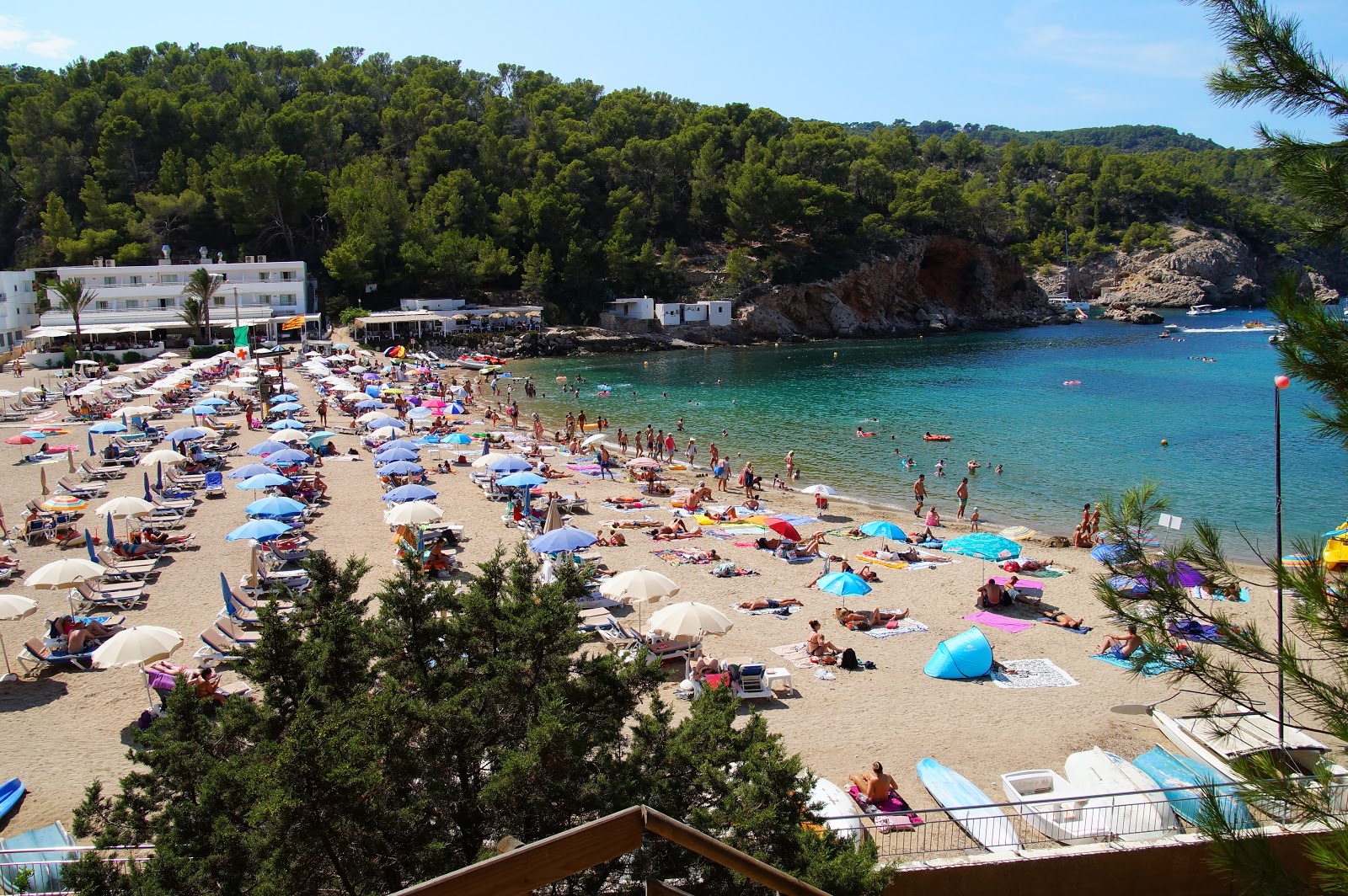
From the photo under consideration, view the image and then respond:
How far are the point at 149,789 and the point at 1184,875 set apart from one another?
26.8ft

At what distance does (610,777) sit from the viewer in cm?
572

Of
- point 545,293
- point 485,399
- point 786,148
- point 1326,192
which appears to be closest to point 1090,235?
point 786,148

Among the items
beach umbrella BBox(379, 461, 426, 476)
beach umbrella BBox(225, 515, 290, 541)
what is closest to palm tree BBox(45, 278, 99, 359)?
beach umbrella BBox(379, 461, 426, 476)

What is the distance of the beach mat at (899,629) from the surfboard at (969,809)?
13.0 feet

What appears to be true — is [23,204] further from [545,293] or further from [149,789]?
[149,789]

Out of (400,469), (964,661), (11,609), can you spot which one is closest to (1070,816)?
(964,661)

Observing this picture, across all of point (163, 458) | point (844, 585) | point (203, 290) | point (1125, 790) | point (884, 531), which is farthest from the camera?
point (203, 290)

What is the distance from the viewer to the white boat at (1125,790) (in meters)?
7.85

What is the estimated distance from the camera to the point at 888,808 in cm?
876

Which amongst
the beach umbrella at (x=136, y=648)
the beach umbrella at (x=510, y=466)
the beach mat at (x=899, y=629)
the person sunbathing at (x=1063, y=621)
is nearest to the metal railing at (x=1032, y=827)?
the beach mat at (x=899, y=629)

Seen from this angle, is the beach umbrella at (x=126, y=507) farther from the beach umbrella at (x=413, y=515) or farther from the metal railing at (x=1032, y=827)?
the metal railing at (x=1032, y=827)

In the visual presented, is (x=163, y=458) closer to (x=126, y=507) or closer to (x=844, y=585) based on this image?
(x=126, y=507)

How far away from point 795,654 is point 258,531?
31.0 ft

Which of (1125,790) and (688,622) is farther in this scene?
(688,622)
